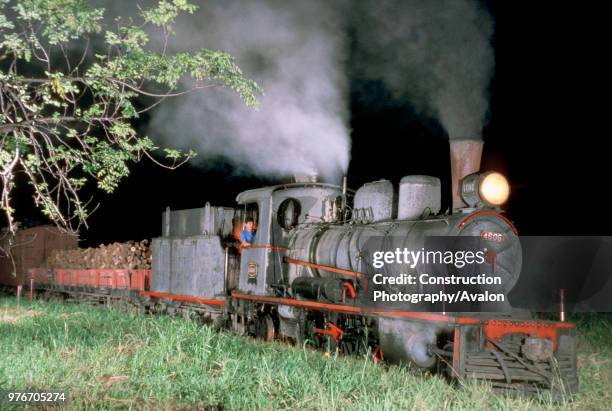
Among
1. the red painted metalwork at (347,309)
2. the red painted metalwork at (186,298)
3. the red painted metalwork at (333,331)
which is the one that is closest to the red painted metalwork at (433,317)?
the red painted metalwork at (347,309)

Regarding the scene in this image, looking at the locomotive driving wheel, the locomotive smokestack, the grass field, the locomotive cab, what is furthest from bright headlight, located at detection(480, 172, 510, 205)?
the locomotive driving wheel

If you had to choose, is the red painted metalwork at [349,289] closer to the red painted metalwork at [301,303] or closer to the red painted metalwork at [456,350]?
the red painted metalwork at [301,303]

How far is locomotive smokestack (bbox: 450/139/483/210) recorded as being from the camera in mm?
7023

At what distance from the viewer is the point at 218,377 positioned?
20.1ft

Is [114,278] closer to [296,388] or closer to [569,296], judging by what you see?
[296,388]

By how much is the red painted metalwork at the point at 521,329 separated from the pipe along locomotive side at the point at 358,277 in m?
0.01

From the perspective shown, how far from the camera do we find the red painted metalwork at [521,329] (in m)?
6.35

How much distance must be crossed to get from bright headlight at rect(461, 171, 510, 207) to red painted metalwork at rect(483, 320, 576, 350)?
137cm

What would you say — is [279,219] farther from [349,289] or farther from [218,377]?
[218,377]

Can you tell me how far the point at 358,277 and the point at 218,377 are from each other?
2.53 metres

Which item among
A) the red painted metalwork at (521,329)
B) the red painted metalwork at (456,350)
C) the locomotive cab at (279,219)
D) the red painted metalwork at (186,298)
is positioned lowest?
the red painted metalwork at (186,298)

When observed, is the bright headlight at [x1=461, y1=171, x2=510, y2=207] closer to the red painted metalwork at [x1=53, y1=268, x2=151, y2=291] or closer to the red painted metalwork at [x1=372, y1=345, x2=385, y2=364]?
the red painted metalwork at [x1=372, y1=345, x2=385, y2=364]

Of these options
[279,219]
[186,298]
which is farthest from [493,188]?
[186,298]

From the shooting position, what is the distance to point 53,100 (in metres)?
6.53
